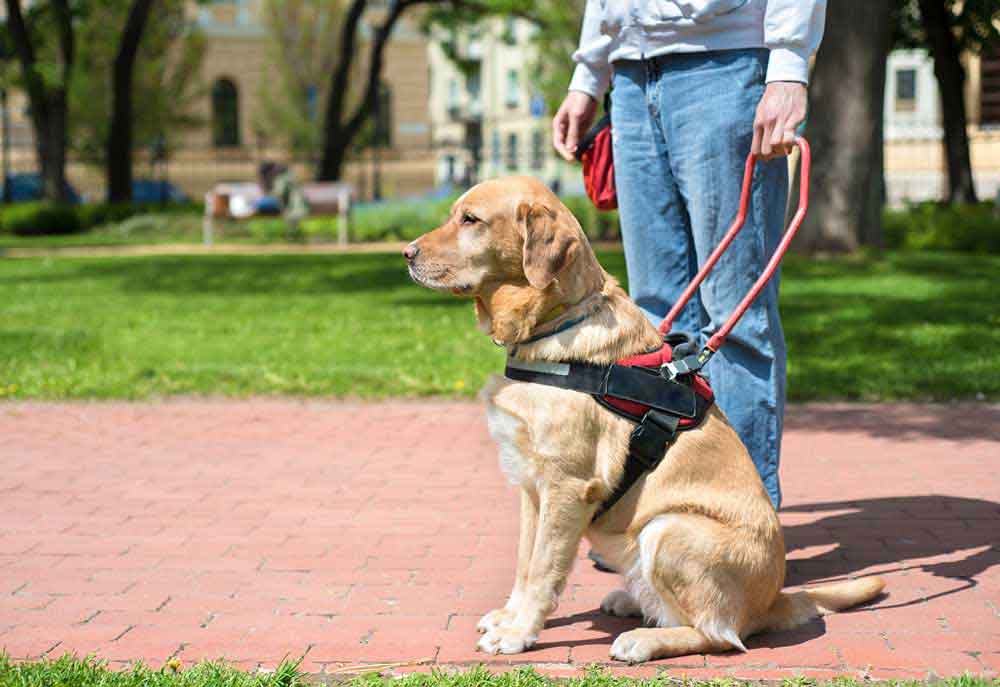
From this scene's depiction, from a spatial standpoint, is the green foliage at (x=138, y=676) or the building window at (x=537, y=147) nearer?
the green foliage at (x=138, y=676)

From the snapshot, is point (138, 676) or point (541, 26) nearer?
point (138, 676)

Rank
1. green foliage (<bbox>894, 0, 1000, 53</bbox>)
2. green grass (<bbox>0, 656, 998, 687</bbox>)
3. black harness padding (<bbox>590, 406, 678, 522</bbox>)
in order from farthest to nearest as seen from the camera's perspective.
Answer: green foliage (<bbox>894, 0, 1000, 53</bbox>) < black harness padding (<bbox>590, 406, 678, 522</bbox>) < green grass (<bbox>0, 656, 998, 687</bbox>)

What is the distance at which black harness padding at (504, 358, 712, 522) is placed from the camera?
3537 mm

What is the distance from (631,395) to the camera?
3543mm

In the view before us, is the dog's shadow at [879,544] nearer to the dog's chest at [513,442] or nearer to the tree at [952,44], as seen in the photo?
the dog's chest at [513,442]

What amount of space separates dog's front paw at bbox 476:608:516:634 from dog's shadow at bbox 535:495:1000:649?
0.40 ft

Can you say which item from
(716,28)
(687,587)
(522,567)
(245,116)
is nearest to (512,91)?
(245,116)

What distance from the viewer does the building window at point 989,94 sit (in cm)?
3575

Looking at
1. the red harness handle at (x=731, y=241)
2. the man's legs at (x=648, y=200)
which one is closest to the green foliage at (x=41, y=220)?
the man's legs at (x=648, y=200)

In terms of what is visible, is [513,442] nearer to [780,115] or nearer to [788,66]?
[780,115]

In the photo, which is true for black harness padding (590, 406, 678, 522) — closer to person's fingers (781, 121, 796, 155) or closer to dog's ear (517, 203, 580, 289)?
dog's ear (517, 203, 580, 289)

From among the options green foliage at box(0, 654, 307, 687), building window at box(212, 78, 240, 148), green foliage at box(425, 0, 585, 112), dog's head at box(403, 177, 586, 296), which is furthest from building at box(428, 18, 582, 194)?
green foliage at box(0, 654, 307, 687)

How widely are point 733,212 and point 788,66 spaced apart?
0.51 meters

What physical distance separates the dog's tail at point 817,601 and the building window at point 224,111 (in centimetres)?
4895
